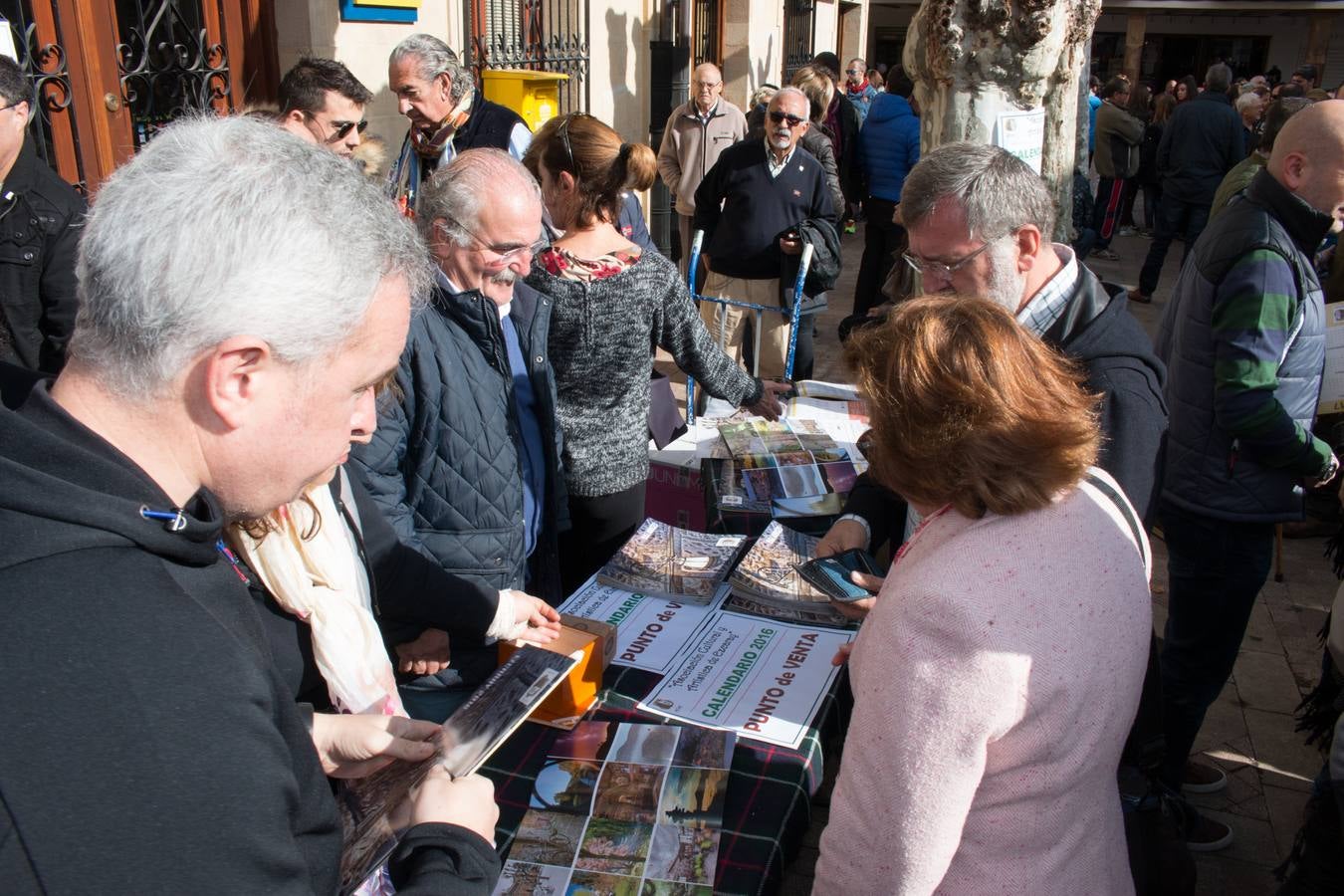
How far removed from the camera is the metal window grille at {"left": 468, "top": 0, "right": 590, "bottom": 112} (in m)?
6.52

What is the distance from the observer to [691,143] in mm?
6945

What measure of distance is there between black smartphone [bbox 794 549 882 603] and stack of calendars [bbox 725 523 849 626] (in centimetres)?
6

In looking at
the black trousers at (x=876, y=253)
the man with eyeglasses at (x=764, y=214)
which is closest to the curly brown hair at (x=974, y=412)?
the man with eyeglasses at (x=764, y=214)

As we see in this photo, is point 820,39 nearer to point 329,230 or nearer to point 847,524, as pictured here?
point 847,524

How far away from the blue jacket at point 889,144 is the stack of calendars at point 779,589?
5.38 m

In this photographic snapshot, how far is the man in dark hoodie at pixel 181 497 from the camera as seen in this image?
0.71 meters

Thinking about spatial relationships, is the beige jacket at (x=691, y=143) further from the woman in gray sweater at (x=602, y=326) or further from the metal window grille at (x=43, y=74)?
the woman in gray sweater at (x=602, y=326)

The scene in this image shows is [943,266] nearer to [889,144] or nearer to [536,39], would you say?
[889,144]

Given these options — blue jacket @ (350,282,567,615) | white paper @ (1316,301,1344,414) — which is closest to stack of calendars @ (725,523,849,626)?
blue jacket @ (350,282,567,615)

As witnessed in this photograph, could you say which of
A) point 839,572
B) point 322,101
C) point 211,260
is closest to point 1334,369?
point 839,572

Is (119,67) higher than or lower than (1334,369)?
higher

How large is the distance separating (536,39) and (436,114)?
11.7 feet

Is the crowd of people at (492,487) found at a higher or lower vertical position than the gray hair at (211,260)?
lower

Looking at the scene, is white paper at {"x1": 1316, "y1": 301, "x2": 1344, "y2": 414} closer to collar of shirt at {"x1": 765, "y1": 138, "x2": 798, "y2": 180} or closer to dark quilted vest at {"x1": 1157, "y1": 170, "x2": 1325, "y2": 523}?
dark quilted vest at {"x1": 1157, "y1": 170, "x2": 1325, "y2": 523}
